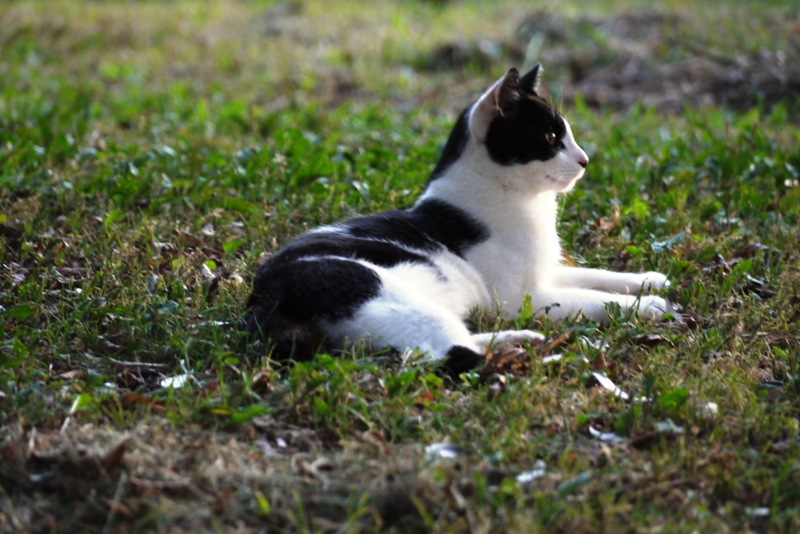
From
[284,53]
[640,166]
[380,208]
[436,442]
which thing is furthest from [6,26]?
[436,442]

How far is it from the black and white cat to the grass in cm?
15

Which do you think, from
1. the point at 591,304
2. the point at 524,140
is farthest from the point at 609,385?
the point at 524,140

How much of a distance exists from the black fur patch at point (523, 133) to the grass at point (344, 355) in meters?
0.76

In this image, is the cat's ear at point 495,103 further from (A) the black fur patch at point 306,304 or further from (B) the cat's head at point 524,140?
(A) the black fur patch at point 306,304

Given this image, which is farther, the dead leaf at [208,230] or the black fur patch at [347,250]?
the dead leaf at [208,230]

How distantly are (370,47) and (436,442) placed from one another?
274 inches

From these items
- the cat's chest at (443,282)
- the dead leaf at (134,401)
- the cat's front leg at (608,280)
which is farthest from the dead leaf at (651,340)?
the dead leaf at (134,401)

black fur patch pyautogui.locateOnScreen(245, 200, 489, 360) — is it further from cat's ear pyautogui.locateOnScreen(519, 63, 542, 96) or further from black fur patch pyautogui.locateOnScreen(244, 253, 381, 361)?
cat's ear pyautogui.locateOnScreen(519, 63, 542, 96)

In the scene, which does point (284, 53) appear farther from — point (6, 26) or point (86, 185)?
point (86, 185)

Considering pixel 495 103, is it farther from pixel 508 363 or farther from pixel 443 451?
pixel 443 451

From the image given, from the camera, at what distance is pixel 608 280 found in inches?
145

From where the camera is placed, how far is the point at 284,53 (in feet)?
28.6

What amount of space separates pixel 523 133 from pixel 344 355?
4.30ft

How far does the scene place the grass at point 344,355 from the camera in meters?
2.22
